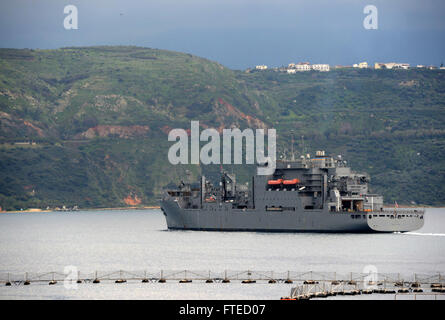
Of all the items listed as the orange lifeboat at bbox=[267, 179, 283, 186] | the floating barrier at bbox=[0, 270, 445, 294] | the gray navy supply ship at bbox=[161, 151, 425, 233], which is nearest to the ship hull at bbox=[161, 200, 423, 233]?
the gray navy supply ship at bbox=[161, 151, 425, 233]

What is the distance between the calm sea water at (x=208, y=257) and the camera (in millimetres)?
49500

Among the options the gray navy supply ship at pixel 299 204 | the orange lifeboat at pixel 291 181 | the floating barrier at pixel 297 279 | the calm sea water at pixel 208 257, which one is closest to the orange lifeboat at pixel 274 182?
the gray navy supply ship at pixel 299 204

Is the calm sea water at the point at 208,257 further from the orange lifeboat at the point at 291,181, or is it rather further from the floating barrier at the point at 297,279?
the orange lifeboat at the point at 291,181

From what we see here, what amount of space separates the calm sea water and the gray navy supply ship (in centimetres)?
121

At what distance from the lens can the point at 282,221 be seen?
9044 centimetres

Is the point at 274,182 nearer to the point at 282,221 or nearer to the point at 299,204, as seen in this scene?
the point at 299,204

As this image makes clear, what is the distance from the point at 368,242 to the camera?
79125 millimetres

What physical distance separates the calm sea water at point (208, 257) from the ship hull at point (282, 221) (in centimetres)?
88

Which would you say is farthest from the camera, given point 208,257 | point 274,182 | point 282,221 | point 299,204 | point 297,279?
point 274,182

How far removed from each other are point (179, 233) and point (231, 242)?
16718mm

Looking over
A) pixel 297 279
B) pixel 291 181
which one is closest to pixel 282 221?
pixel 291 181

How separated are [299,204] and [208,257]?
22279 mm
